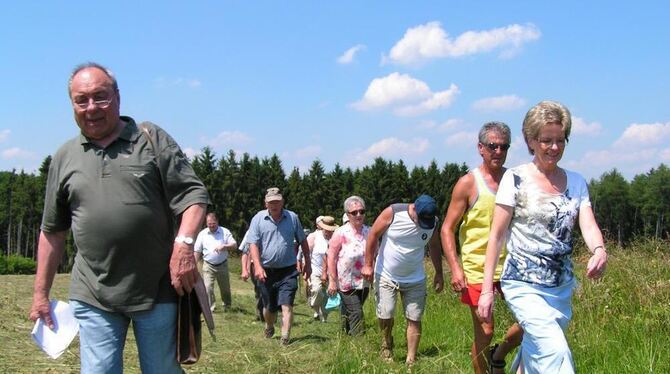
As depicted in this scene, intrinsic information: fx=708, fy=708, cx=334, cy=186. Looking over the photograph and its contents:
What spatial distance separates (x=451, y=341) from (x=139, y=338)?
503cm

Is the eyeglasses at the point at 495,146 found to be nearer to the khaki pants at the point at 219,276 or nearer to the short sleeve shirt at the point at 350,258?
the short sleeve shirt at the point at 350,258

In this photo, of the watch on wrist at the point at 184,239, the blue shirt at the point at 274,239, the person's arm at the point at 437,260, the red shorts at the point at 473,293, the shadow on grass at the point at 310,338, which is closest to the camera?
the watch on wrist at the point at 184,239

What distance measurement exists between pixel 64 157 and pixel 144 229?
24.1 inches

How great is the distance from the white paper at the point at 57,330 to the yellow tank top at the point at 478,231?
9.62 feet

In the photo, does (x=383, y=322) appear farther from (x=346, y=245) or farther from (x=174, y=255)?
(x=174, y=255)

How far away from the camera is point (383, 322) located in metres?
7.31

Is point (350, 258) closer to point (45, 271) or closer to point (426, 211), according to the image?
point (426, 211)

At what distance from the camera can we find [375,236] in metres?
7.29

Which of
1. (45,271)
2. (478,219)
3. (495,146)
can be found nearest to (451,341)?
(478,219)

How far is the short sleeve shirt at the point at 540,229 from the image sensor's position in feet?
13.0

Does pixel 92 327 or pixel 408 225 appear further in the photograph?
pixel 408 225

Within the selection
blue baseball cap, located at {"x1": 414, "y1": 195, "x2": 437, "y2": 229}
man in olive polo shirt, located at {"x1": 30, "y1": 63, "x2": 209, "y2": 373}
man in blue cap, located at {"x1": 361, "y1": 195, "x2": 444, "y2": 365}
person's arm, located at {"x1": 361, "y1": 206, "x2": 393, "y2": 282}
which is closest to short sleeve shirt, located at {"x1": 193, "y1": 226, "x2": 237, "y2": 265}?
person's arm, located at {"x1": 361, "y1": 206, "x2": 393, "y2": 282}

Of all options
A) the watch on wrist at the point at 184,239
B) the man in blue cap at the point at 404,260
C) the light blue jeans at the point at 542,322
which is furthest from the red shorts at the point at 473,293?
the watch on wrist at the point at 184,239

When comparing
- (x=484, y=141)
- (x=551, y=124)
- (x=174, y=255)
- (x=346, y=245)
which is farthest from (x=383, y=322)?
(x=174, y=255)
